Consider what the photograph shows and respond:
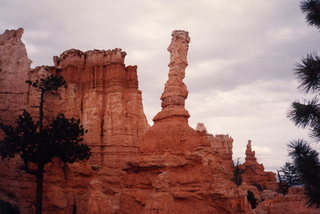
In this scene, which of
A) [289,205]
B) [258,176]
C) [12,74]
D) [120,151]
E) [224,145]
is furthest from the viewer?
Answer: [224,145]

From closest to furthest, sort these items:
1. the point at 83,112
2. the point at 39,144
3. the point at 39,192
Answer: the point at 39,192, the point at 39,144, the point at 83,112

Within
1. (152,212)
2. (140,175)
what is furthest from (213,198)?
(140,175)

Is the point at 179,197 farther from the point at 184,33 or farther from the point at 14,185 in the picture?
the point at 14,185

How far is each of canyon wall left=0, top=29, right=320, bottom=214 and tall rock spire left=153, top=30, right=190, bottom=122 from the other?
0.06 meters

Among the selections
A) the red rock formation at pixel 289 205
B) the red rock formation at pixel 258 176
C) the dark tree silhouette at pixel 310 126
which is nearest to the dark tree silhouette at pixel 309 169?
the dark tree silhouette at pixel 310 126

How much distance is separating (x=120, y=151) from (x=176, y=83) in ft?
58.8

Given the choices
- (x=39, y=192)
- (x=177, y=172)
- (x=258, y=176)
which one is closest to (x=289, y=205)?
(x=177, y=172)

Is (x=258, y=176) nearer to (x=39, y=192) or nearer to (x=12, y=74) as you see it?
(x=12, y=74)

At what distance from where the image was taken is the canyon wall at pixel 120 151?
1392cm

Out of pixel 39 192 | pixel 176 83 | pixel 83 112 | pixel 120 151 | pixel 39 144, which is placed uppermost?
pixel 83 112

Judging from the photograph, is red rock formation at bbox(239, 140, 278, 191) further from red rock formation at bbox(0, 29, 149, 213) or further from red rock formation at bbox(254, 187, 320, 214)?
red rock formation at bbox(254, 187, 320, 214)

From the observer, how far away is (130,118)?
35.9 meters

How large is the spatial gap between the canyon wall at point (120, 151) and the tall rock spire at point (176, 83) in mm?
58

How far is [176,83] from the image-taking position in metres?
17.9
